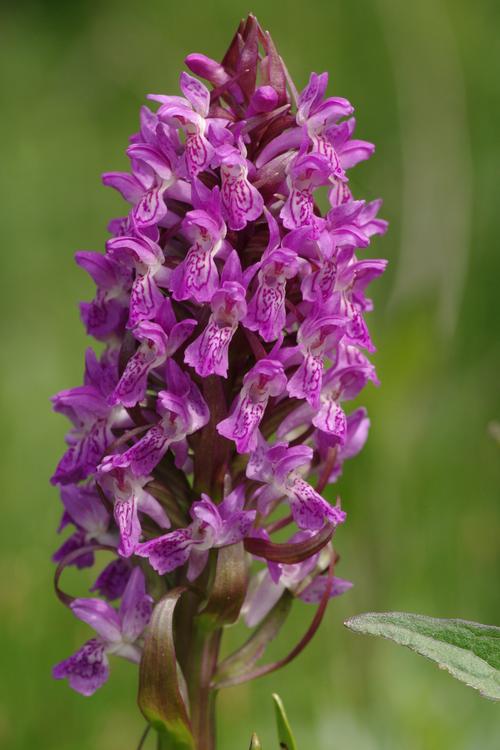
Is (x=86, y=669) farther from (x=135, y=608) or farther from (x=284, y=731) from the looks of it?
(x=284, y=731)

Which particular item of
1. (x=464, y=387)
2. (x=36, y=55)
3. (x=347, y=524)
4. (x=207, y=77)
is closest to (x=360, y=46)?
(x=36, y=55)

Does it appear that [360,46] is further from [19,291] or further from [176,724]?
[176,724]

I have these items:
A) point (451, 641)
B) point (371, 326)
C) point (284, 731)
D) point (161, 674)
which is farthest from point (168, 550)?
point (371, 326)

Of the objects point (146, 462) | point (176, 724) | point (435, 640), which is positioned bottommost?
point (176, 724)

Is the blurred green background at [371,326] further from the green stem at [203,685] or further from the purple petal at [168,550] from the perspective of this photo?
the purple petal at [168,550]

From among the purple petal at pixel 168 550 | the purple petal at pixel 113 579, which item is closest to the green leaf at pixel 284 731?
the purple petal at pixel 168 550
